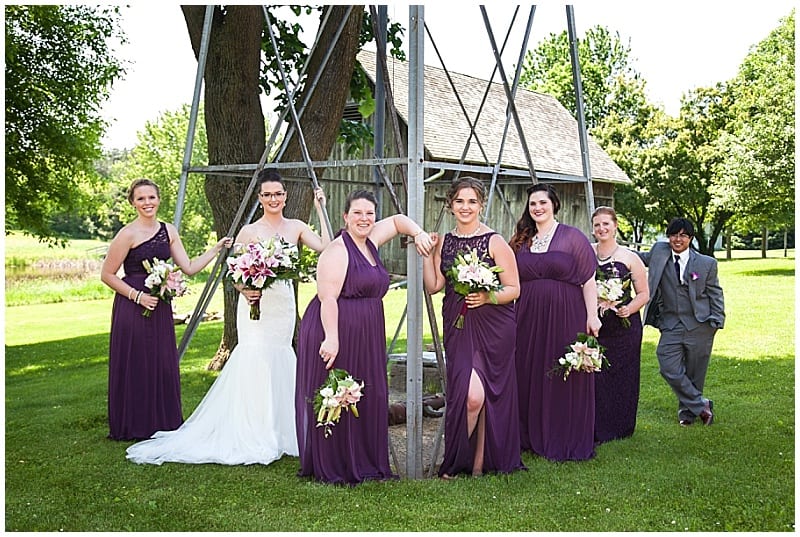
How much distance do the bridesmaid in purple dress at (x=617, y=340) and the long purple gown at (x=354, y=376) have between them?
210 centimetres

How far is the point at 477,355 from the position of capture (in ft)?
19.4

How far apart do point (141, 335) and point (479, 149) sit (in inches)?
606

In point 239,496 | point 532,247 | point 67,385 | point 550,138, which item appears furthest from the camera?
point 550,138

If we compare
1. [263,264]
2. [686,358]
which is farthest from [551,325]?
[263,264]

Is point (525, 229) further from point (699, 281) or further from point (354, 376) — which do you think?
point (699, 281)

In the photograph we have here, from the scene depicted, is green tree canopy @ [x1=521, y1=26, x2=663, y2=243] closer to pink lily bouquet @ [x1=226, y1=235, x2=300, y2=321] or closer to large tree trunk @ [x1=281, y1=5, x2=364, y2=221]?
large tree trunk @ [x1=281, y1=5, x2=364, y2=221]

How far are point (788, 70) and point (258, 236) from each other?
25.1m

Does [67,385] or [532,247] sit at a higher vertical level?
Result: [532,247]

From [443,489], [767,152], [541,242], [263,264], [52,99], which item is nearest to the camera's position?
[443,489]

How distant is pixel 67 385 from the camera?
35.5ft

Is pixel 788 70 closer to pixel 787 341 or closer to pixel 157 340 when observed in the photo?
pixel 787 341

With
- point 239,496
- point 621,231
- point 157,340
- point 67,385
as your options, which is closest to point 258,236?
point 157,340

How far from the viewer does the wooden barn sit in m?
20.4

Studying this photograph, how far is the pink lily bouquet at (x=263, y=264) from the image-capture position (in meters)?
6.16
